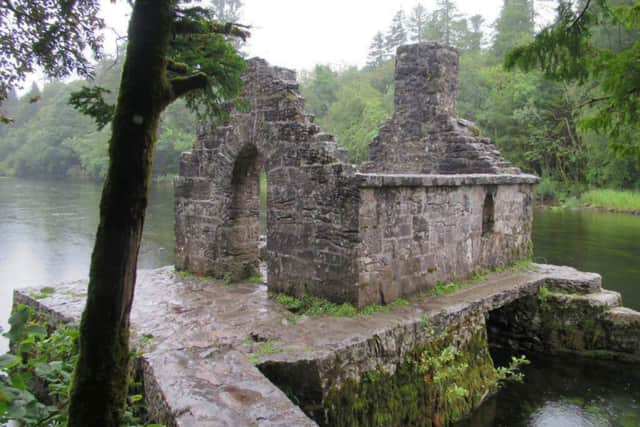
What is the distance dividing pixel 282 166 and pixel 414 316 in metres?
2.59

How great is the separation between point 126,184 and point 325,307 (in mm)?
3952

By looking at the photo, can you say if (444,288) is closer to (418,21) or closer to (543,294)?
(543,294)

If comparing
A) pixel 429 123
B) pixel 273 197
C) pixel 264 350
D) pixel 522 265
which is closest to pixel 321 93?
pixel 429 123

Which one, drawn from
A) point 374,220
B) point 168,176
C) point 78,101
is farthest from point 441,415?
point 168,176

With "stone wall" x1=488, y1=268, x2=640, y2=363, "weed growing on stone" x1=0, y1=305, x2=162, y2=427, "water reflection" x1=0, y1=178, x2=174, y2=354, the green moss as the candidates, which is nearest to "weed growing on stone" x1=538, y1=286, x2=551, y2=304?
"stone wall" x1=488, y1=268, x2=640, y2=363

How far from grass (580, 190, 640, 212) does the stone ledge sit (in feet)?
62.0

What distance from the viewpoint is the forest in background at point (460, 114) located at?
2923cm

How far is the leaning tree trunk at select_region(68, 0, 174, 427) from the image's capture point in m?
3.01

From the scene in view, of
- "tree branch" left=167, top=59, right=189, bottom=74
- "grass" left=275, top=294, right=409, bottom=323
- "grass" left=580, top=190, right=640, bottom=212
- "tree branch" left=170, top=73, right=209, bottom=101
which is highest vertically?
"tree branch" left=167, top=59, right=189, bottom=74

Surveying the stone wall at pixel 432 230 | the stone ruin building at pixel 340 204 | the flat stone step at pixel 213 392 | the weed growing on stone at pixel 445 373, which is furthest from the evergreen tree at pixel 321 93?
the flat stone step at pixel 213 392

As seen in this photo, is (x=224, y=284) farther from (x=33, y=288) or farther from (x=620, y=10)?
(x=620, y=10)

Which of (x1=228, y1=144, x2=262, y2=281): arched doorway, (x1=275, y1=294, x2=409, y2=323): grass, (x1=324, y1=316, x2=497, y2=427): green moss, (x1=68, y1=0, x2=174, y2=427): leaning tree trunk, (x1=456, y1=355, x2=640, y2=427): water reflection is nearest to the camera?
(x1=68, y1=0, x2=174, y2=427): leaning tree trunk

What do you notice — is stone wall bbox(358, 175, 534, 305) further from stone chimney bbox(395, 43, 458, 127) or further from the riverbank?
the riverbank

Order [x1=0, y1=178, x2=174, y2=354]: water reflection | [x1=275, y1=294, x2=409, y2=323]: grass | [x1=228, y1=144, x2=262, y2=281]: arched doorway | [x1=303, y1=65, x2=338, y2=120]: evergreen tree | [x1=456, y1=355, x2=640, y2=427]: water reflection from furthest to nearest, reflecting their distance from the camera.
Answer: [x1=303, y1=65, x2=338, y2=120]: evergreen tree, [x1=0, y1=178, x2=174, y2=354]: water reflection, [x1=228, y1=144, x2=262, y2=281]: arched doorway, [x1=456, y1=355, x2=640, y2=427]: water reflection, [x1=275, y1=294, x2=409, y2=323]: grass
